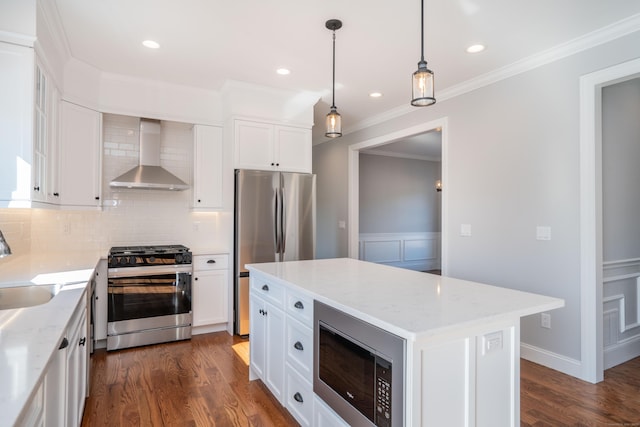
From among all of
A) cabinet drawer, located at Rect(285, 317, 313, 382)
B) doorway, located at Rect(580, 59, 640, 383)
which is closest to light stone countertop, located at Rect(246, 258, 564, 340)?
cabinet drawer, located at Rect(285, 317, 313, 382)

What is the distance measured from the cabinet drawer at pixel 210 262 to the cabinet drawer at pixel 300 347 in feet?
6.49

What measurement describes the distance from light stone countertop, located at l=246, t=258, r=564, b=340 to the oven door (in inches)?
63.6

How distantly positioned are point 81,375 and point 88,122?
94.9 inches

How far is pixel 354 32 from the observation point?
269cm

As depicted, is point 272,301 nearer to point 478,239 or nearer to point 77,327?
point 77,327

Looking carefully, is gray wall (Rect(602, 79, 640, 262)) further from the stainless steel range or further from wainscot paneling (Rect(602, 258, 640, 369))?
the stainless steel range

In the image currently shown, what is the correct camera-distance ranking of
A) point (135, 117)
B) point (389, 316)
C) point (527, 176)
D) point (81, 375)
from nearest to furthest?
point (389, 316) < point (81, 375) < point (527, 176) < point (135, 117)

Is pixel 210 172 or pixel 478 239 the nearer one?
pixel 478 239

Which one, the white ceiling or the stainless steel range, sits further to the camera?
the stainless steel range

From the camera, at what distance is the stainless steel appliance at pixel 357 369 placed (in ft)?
4.36


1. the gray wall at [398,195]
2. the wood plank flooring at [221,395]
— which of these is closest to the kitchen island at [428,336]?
the wood plank flooring at [221,395]

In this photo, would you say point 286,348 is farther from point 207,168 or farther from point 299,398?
point 207,168

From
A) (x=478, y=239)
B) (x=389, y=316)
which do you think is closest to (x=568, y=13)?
(x=478, y=239)

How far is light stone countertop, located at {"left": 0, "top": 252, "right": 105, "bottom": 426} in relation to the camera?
854 mm
